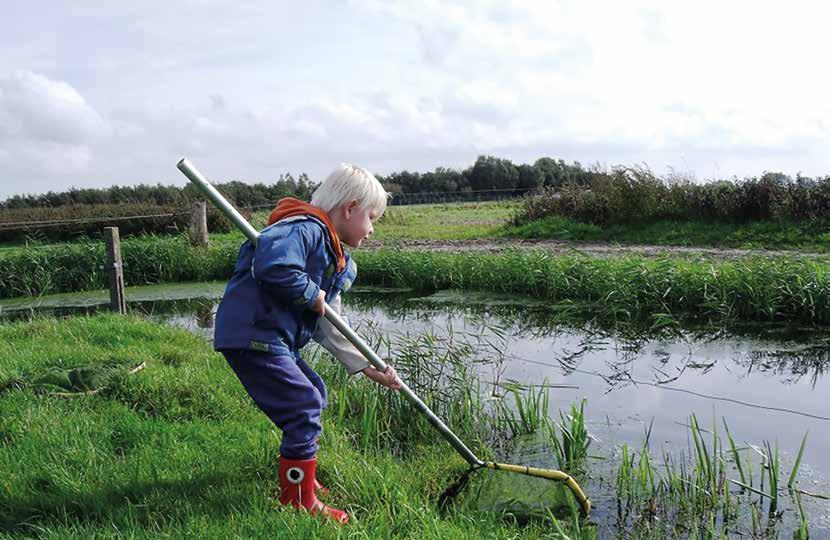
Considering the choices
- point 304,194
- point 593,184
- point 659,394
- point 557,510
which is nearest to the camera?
point 557,510

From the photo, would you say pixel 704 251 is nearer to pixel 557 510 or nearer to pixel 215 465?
pixel 557 510

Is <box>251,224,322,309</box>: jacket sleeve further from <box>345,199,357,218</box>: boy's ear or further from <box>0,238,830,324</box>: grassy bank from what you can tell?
<box>0,238,830,324</box>: grassy bank

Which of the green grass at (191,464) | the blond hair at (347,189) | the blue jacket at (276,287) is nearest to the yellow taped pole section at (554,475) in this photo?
the green grass at (191,464)

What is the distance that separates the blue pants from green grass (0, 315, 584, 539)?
0.99ft

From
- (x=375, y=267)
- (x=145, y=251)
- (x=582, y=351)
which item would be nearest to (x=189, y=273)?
(x=145, y=251)

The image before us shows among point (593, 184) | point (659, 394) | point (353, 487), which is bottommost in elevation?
point (659, 394)

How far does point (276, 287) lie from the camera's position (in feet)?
9.46

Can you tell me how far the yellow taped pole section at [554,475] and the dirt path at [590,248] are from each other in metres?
7.97

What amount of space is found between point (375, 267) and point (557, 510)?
9.79 meters

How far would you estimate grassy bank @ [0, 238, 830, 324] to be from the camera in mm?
8891

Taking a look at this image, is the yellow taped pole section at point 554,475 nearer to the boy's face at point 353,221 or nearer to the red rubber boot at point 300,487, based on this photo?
the red rubber boot at point 300,487

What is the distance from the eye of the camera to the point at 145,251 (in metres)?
14.5

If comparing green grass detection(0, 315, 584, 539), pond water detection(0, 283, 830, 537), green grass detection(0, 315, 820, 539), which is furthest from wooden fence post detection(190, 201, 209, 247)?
green grass detection(0, 315, 584, 539)

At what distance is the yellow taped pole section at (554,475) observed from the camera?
3.59 metres
